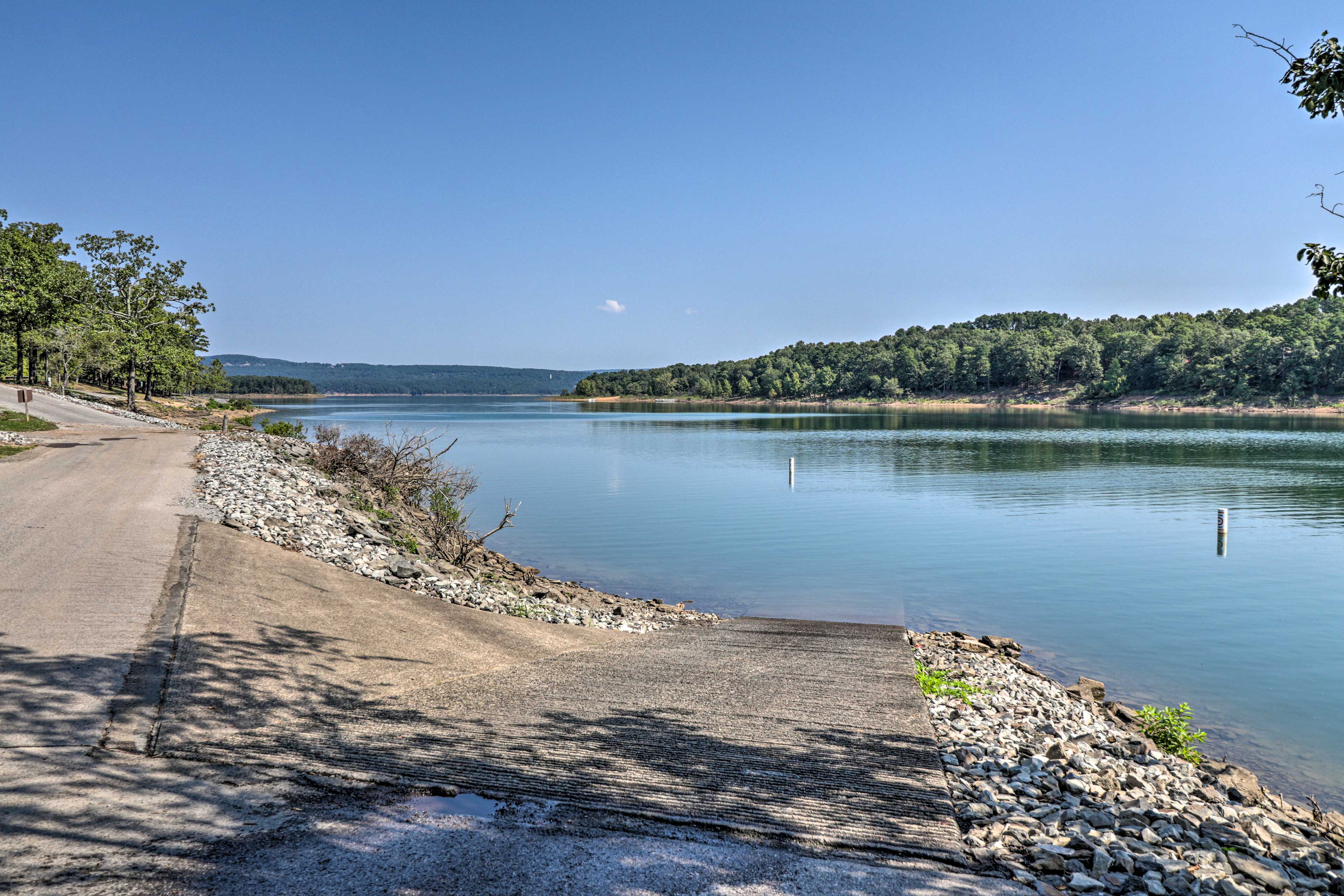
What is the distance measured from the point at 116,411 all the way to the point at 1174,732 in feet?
181

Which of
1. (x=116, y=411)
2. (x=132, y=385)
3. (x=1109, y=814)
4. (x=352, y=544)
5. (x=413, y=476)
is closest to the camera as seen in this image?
(x=1109, y=814)

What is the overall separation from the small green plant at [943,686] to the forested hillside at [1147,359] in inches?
5222

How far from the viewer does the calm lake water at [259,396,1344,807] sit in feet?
41.3

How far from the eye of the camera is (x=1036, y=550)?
2253 centimetres

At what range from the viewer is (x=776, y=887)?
14.9 ft

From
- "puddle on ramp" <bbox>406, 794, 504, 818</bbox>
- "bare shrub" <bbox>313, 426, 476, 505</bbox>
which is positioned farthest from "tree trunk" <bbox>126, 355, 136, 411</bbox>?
"puddle on ramp" <bbox>406, 794, 504, 818</bbox>

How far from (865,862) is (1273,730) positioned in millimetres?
8827

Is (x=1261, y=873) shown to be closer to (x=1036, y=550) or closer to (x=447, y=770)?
(x=447, y=770)

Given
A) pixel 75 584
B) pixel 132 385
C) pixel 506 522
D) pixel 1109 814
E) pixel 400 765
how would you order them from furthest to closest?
pixel 132 385, pixel 506 522, pixel 75 584, pixel 400 765, pixel 1109 814

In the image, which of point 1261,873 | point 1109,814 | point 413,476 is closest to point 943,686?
point 1109,814

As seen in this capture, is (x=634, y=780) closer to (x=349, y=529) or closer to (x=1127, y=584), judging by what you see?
(x=349, y=529)

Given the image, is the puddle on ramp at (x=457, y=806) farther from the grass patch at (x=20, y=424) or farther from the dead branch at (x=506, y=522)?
the grass patch at (x=20, y=424)

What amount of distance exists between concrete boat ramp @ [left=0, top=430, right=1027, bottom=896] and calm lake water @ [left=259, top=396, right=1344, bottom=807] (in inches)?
226

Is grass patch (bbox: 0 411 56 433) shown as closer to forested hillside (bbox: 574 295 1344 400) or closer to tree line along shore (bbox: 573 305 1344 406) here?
tree line along shore (bbox: 573 305 1344 406)
